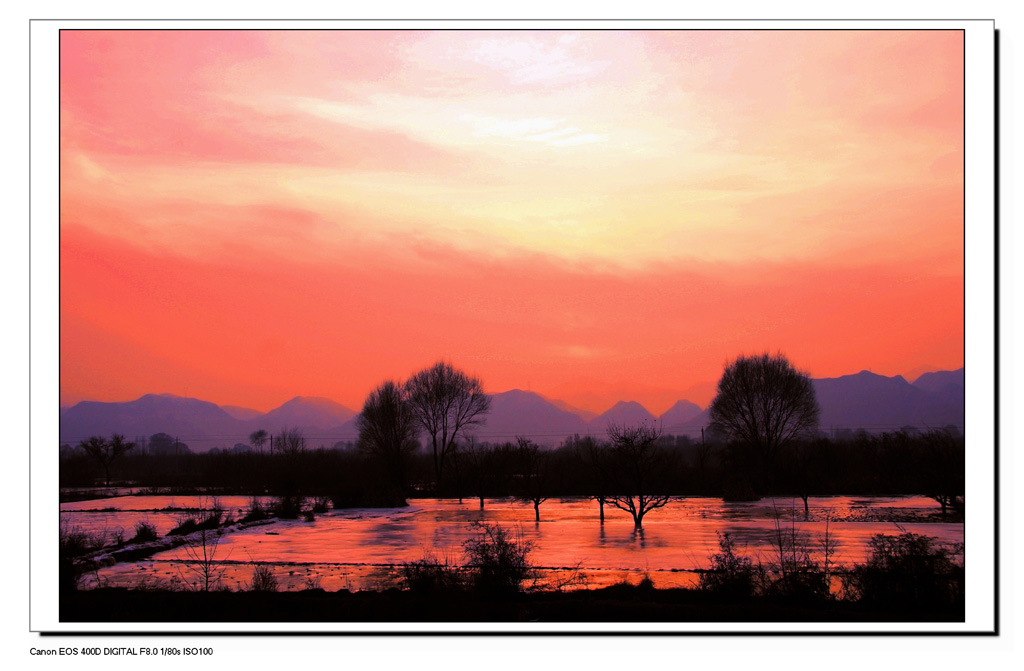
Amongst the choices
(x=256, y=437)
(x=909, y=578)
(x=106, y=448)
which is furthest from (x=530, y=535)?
(x=256, y=437)

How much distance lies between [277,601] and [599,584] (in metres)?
5.82

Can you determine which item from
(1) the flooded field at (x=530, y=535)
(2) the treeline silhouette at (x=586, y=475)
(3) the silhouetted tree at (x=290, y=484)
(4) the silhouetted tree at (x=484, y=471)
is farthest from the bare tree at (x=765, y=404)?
(3) the silhouetted tree at (x=290, y=484)

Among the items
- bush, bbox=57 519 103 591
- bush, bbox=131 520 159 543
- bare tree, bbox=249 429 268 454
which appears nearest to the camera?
bush, bbox=57 519 103 591

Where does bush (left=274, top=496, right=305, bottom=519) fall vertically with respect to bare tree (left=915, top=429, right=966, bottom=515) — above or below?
below

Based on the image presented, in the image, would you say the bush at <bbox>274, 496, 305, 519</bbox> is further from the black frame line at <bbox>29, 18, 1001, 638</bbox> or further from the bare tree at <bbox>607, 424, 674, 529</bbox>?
the black frame line at <bbox>29, 18, 1001, 638</bbox>

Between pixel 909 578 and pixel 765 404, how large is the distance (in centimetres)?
4661

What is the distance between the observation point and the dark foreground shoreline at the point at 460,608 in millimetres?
7770

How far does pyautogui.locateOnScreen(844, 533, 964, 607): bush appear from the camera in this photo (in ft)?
31.2

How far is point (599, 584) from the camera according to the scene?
42.9 ft

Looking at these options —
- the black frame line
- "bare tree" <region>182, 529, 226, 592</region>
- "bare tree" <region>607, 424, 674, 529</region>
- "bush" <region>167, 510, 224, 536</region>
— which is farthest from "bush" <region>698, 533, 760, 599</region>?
"bush" <region>167, 510, 224, 536</region>

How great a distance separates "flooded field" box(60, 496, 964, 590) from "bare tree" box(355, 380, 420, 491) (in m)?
16.6

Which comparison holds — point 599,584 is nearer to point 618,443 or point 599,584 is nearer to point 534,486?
point 618,443
